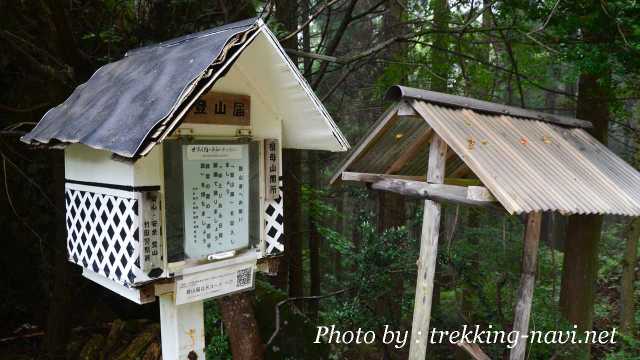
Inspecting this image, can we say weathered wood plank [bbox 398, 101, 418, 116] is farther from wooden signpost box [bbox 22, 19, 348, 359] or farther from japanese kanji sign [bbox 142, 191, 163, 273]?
japanese kanji sign [bbox 142, 191, 163, 273]

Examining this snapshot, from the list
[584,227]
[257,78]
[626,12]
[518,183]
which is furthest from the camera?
[584,227]

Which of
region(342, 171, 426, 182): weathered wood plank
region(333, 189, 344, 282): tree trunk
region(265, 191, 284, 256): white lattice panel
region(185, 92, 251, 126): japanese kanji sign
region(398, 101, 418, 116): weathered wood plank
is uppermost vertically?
region(398, 101, 418, 116): weathered wood plank

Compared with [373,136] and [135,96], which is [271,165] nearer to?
[135,96]

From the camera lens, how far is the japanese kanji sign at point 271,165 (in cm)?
273

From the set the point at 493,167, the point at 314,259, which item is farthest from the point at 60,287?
the point at 314,259

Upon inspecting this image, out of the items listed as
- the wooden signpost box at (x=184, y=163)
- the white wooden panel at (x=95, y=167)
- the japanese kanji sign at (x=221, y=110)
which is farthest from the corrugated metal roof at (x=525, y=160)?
the white wooden panel at (x=95, y=167)

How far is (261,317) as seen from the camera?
16.4 feet

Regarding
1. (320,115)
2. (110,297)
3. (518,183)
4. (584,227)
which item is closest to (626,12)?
(518,183)

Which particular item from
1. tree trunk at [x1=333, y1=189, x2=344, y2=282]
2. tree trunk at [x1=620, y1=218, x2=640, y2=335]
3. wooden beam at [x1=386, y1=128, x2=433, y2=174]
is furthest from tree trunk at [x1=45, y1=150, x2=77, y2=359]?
tree trunk at [x1=620, y1=218, x2=640, y2=335]

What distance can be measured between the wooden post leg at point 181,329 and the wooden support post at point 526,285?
282 centimetres

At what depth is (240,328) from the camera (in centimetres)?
441

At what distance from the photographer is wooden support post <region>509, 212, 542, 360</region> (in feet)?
12.2

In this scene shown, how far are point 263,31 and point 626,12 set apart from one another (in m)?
4.14

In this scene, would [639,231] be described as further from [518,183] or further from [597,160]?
[518,183]
